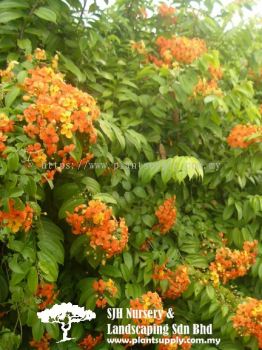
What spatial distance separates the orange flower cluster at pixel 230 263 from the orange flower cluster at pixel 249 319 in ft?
1.27

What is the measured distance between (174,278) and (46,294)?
3.00 feet

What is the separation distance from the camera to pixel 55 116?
2.42 m

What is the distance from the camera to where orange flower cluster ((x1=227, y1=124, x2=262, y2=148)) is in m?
3.32

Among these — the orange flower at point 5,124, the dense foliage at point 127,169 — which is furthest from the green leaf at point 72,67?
the orange flower at point 5,124

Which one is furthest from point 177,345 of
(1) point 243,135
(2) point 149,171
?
(1) point 243,135

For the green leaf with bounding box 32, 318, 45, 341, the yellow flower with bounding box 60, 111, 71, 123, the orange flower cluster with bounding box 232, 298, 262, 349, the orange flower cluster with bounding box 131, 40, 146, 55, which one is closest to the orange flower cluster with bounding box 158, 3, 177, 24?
the orange flower cluster with bounding box 131, 40, 146, 55

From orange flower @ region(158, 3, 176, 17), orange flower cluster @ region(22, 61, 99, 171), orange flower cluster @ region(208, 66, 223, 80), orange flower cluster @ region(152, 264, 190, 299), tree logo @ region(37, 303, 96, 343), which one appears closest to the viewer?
orange flower cluster @ region(22, 61, 99, 171)

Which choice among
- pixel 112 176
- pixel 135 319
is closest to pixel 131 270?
pixel 135 319

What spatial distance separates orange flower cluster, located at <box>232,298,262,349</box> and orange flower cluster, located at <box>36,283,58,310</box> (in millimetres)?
1109

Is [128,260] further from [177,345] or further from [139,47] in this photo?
[139,47]

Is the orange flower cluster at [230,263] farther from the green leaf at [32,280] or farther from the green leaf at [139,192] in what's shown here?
the green leaf at [32,280]

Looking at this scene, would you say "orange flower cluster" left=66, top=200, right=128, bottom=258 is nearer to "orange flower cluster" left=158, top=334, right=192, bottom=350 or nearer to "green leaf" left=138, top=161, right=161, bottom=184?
"green leaf" left=138, top=161, right=161, bottom=184

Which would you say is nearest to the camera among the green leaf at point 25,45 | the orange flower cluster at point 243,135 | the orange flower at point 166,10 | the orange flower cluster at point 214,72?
the green leaf at point 25,45

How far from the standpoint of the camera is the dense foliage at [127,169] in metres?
2.51
